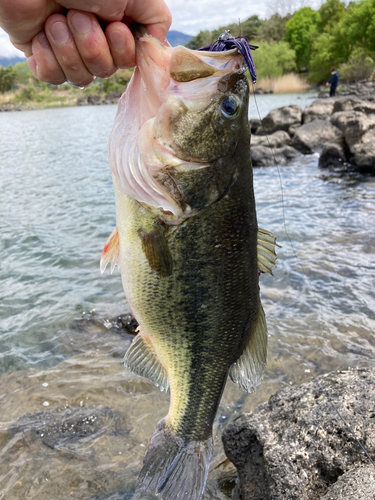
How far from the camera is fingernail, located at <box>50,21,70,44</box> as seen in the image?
1.61 m

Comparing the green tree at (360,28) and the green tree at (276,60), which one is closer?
the green tree at (276,60)

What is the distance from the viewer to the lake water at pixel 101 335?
11.1 ft

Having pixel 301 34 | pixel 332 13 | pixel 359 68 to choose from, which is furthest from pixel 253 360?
pixel 301 34

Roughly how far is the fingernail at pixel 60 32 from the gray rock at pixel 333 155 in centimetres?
1403

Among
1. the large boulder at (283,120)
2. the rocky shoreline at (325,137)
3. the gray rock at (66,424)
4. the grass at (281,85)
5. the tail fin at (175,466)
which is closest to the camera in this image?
the tail fin at (175,466)

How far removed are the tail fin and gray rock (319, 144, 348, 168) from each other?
13.7 metres

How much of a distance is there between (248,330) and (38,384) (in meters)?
3.18

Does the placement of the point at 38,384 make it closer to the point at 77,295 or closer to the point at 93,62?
the point at 77,295

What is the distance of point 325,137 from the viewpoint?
16.9 meters

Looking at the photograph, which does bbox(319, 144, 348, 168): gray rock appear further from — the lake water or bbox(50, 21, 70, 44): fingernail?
bbox(50, 21, 70, 44): fingernail

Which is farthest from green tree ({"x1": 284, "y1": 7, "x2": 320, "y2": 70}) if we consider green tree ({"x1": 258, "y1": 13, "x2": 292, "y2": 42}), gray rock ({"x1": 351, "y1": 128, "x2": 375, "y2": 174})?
gray rock ({"x1": 351, "y1": 128, "x2": 375, "y2": 174})

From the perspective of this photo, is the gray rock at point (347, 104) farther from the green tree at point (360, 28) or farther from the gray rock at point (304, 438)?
the green tree at point (360, 28)

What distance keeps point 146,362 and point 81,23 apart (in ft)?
5.68

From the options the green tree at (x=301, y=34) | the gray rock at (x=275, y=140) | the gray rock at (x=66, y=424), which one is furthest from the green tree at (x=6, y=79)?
the gray rock at (x=66, y=424)
